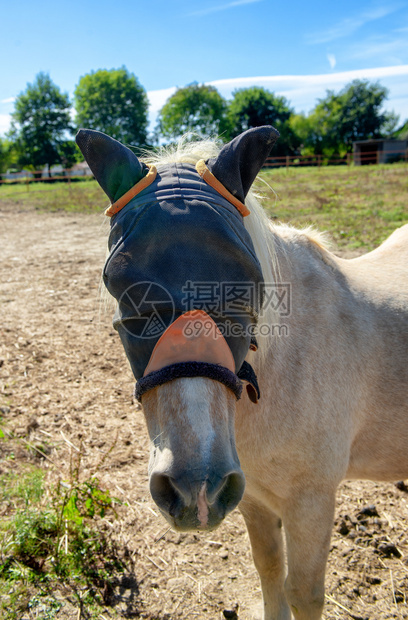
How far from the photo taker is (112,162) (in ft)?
5.26

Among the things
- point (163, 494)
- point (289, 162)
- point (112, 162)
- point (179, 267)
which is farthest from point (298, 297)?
point (289, 162)

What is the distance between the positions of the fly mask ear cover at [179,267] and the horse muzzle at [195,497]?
283 millimetres

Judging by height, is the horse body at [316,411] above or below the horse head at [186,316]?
below

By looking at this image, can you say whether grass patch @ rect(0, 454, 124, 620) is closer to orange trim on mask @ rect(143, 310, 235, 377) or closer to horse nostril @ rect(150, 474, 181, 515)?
horse nostril @ rect(150, 474, 181, 515)

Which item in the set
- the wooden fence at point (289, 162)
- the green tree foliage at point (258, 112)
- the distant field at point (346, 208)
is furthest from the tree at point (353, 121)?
the distant field at point (346, 208)

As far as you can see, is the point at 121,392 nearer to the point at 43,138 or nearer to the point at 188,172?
the point at 188,172

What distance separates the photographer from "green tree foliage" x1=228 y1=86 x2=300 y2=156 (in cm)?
5588

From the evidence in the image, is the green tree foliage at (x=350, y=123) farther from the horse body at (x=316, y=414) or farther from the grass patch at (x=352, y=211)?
the horse body at (x=316, y=414)

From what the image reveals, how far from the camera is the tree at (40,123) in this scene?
55688mm

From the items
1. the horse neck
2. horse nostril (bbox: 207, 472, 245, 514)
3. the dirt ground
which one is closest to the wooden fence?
the dirt ground

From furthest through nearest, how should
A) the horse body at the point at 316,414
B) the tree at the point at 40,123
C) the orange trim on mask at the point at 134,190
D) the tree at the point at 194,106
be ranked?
the tree at the point at 194,106
the tree at the point at 40,123
the horse body at the point at 316,414
the orange trim on mask at the point at 134,190

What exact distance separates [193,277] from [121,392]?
3.34 metres

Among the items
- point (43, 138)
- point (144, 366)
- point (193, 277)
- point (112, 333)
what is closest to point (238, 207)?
point (193, 277)

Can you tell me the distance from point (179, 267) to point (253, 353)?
687 mm
